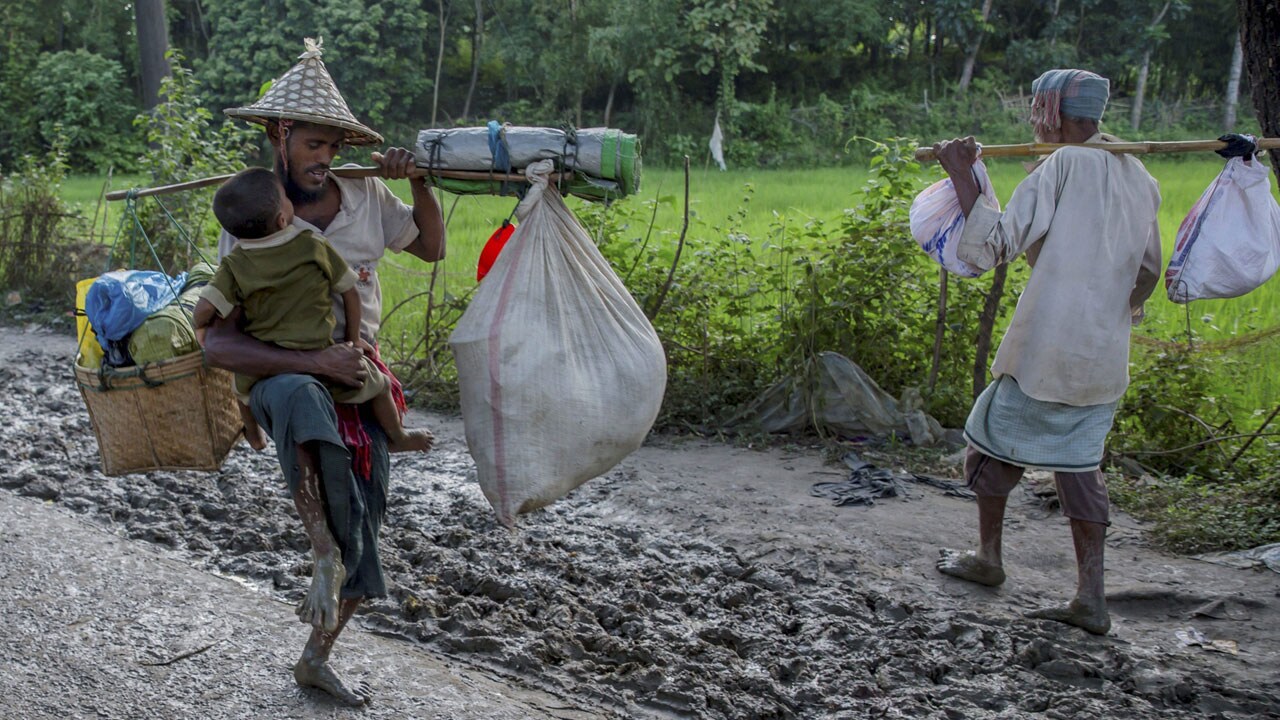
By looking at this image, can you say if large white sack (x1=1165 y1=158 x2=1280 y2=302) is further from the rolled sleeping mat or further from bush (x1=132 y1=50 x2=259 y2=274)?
bush (x1=132 y1=50 x2=259 y2=274)

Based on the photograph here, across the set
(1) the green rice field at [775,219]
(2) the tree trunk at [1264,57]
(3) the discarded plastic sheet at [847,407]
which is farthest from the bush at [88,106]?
(2) the tree trunk at [1264,57]

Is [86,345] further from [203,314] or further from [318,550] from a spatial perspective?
[318,550]

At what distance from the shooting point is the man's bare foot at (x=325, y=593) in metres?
2.90

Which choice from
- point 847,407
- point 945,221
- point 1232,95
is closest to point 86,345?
point 945,221

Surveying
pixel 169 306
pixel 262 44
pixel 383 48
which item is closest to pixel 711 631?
pixel 169 306

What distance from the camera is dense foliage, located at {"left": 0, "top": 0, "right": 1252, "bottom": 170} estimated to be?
A: 1766cm

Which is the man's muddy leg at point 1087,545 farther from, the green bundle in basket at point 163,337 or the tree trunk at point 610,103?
the tree trunk at point 610,103

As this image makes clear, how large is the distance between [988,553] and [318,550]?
2309 millimetres

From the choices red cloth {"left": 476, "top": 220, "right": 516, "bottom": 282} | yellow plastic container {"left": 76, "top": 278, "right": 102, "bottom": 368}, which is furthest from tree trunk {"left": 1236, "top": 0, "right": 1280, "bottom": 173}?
yellow plastic container {"left": 76, "top": 278, "right": 102, "bottom": 368}

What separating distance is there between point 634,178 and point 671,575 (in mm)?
1606

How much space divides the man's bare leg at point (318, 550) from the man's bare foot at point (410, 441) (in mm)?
339

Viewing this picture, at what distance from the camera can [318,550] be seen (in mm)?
2922

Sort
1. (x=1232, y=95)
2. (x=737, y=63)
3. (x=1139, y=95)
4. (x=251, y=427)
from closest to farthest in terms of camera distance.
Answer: (x=251, y=427) < (x=1232, y=95) < (x=1139, y=95) < (x=737, y=63)

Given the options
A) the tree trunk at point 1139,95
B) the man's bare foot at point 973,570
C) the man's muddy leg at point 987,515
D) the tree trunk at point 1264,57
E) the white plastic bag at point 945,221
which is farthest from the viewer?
the tree trunk at point 1139,95
